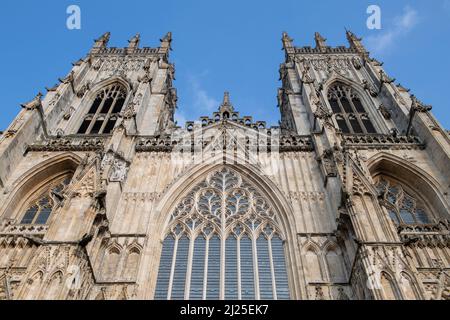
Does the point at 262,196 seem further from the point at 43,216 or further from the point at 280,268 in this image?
the point at 43,216

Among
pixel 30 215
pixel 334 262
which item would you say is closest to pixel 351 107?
pixel 334 262

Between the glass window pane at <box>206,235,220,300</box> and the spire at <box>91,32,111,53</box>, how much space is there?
2121cm

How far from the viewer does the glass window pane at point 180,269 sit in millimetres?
12742

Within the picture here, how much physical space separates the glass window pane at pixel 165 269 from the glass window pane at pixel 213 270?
53.0 inches

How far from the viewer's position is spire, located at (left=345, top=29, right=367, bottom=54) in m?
28.8

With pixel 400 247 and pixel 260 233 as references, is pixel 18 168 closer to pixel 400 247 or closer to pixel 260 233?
pixel 260 233

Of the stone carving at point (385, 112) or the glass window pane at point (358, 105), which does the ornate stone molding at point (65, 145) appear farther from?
the stone carving at point (385, 112)

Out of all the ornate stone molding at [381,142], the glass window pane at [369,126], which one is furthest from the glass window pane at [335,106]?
the ornate stone molding at [381,142]

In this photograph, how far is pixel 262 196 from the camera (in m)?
16.2

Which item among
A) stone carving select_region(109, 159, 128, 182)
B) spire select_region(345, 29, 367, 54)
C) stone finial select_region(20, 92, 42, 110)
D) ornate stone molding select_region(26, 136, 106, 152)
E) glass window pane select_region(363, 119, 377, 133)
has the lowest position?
stone carving select_region(109, 159, 128, 182)

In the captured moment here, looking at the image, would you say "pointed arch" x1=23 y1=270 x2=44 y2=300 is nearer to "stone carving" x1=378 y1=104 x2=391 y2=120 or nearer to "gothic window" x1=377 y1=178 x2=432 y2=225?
"gothic window" x1=377 y1=178 x2=432 y2=225

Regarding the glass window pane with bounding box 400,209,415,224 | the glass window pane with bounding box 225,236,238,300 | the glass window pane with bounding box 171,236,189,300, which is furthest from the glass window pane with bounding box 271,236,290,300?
the glass window pane with bounding box 400,209,415,224

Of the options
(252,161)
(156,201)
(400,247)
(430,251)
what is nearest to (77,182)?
(156,201)

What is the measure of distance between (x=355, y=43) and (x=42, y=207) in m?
24.3
